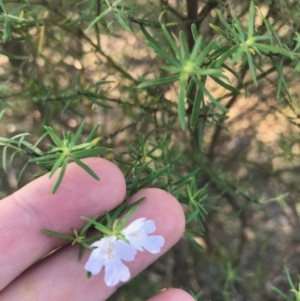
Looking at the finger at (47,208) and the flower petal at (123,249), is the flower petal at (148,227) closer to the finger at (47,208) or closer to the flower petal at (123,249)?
the flower petal at (123,249)

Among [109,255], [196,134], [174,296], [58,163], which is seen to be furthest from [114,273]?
[196,134]

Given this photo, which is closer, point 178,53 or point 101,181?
point 178,53

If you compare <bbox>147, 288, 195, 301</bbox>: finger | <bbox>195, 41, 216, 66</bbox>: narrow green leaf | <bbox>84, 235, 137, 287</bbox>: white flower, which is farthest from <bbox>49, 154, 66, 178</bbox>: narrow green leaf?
<bbox>147, 288, 195, 301</bbox>: finger

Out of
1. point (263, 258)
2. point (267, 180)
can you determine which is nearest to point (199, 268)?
point (263, 258)

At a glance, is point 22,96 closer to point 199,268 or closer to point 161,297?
point 161,297

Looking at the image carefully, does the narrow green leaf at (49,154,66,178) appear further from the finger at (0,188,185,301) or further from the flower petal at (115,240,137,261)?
the finger at (0,188,185,301)
